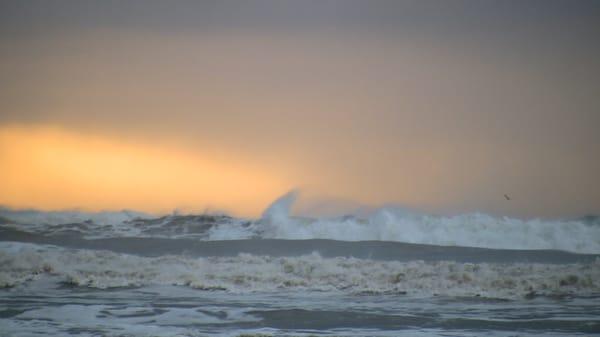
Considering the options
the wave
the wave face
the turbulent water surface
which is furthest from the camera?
the wave face

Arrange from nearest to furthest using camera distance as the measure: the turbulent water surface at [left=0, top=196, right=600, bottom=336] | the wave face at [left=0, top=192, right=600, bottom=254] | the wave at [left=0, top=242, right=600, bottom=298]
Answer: the turbulent water surface at [left=0, top=196, right=600, bottom=336], the wave at [left=0, top=242, right=600, bottom=298], the wave face at [left=0, top=192, right=600, bottom=254]

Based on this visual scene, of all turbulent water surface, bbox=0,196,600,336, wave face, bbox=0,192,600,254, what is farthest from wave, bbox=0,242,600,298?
wave face, bbox=0,192,600,254

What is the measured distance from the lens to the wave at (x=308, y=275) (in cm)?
1398

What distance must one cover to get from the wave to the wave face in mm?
7129

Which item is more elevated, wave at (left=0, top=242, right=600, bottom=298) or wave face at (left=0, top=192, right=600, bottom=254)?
wave face at (left=0, top=192, right=600, bottom=254)

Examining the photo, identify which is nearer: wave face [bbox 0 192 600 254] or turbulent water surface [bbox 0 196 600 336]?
turbulent water surface [bbox 0 196 600 336]

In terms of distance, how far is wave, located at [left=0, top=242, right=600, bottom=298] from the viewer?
1398 cm

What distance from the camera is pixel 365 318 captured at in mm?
10469

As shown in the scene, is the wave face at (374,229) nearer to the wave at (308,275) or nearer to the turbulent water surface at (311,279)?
the turbulent water surface at (311,279)

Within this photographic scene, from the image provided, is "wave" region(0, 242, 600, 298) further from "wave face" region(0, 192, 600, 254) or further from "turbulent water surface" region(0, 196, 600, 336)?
"wave face" region(0, 192, 600, 254)

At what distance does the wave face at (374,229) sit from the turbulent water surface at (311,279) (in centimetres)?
6

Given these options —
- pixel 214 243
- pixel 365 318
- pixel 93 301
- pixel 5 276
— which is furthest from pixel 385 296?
pixel 214 243

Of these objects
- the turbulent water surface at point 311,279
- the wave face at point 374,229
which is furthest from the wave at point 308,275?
the wave face at point 374,229

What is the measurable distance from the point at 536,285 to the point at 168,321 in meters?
7.24
